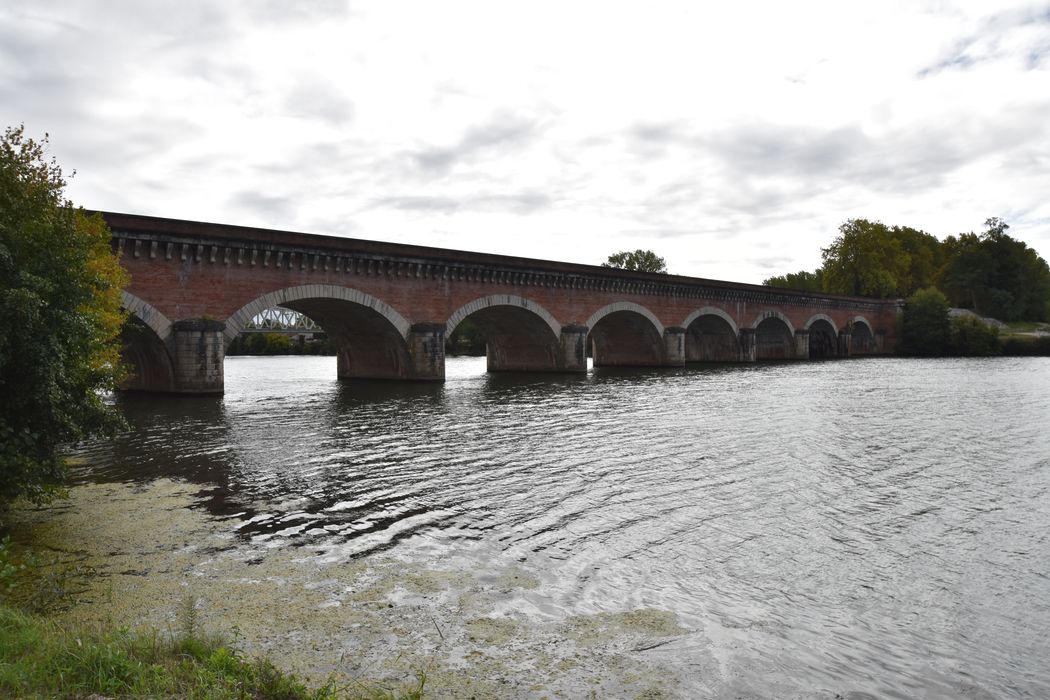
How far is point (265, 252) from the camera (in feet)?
101

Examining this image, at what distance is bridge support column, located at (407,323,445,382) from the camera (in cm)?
3766

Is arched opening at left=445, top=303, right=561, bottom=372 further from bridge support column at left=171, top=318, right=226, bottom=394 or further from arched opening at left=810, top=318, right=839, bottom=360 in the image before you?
arched opening at left=810, top=318, right=839, bottom=360

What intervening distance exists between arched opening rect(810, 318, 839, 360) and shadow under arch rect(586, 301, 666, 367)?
106 feet

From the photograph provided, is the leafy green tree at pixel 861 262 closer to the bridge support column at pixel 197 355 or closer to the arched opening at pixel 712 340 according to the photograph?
the arched opening at pixel 712 340

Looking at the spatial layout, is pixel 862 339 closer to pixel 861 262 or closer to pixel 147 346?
pixel 861 262

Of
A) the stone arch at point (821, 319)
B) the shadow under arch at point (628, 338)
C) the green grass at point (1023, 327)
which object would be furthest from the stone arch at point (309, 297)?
the green grass at point (1023, 327)

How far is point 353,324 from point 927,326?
70.5 m

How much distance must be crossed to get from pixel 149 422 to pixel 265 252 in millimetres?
11093

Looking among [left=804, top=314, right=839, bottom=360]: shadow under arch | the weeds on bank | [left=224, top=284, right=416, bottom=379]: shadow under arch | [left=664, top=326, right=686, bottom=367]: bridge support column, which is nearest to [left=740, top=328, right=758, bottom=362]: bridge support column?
[left=664, top=326, right=686, bottom=367]: bridge support column

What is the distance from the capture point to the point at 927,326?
82750 mm

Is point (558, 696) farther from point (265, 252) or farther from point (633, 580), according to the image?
point (265, 252)

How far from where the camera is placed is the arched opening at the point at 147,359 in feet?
94.0

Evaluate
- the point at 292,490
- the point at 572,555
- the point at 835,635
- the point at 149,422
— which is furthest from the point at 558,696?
the point at 149,422

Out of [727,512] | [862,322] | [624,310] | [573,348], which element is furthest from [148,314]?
[862,322]
